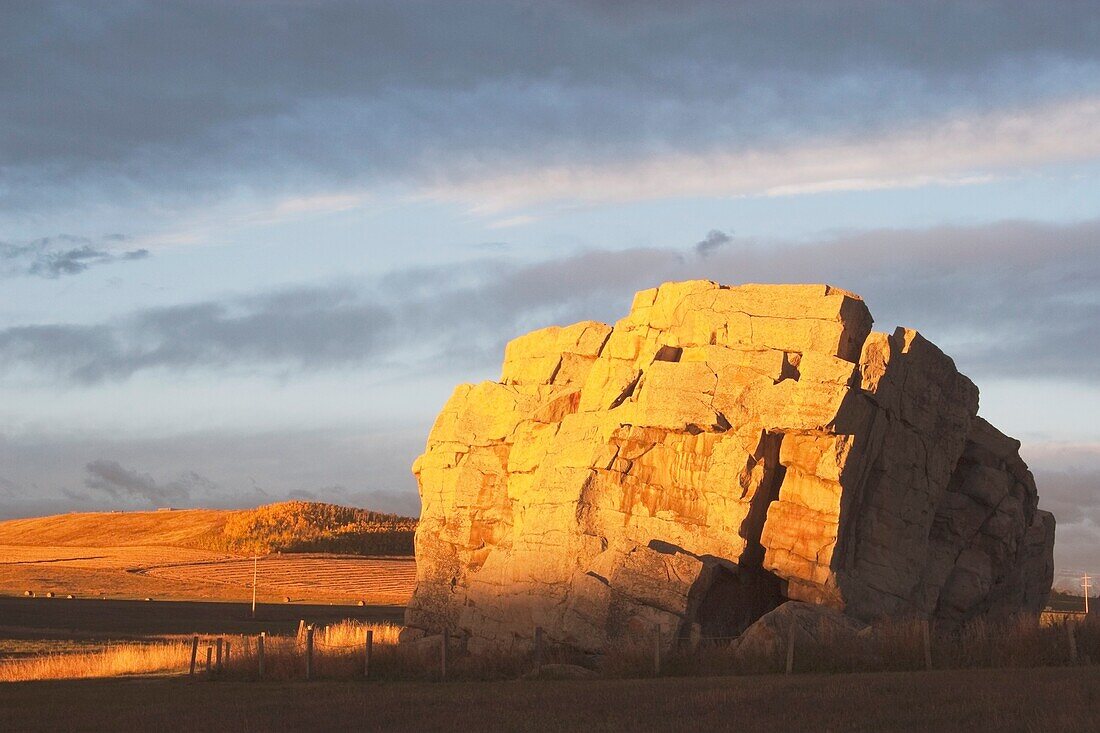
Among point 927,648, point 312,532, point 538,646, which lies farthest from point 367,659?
point 312,532

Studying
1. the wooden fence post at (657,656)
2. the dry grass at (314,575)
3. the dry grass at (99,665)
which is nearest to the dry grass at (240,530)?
the dry grass at (314,575)

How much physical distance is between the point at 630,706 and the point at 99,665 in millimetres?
19937

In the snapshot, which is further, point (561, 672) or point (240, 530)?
point (240, 530)

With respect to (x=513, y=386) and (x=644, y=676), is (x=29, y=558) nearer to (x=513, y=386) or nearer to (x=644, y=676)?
(x=513, y=386)

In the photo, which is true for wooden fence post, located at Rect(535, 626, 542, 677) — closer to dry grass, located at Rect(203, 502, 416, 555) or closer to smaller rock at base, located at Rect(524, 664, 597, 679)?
smaller rock at base, located at Rect(524, 664, 597, 679)

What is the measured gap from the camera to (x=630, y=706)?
72.9ft

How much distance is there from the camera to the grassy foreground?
1933 cm

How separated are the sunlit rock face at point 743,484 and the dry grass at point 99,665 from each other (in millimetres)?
8592

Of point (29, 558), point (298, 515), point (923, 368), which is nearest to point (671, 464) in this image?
point (923, 368)

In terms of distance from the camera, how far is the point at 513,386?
37.4m

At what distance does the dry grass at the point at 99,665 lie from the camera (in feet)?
114

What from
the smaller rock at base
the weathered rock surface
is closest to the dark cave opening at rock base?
the weathered rock surface

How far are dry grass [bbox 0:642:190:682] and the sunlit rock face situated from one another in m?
8.59

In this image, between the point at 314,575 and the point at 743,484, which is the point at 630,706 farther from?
the point at 314,575
